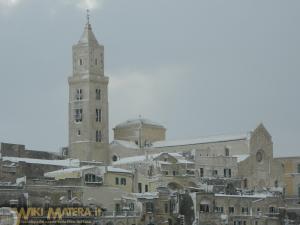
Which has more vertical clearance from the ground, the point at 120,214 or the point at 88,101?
the point at 88,101

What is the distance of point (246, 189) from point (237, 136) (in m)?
9.11

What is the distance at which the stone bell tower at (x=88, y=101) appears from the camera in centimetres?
11800

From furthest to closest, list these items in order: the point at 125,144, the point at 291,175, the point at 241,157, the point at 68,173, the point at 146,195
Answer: the point at 291,175, the point at 125,144, the point at 241,157, the point at 146,195, the point at 68,173

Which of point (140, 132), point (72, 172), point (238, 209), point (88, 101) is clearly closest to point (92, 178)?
point (72, 172)

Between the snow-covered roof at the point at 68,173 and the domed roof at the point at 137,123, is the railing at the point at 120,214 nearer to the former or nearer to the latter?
the snow-covered roof at the point at 68,173

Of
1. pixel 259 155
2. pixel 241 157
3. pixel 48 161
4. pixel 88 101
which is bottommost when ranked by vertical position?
pixel 48 161

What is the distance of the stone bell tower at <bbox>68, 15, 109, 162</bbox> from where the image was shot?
387ft

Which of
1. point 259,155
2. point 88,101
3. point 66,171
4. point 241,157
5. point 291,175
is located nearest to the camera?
point 66,171

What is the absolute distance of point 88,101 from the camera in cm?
11856

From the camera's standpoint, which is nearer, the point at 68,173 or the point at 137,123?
the point at 68,173

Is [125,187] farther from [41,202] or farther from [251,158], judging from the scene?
[251,158]

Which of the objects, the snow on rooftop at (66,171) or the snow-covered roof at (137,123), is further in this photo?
the snow-covered roof at (137,123)

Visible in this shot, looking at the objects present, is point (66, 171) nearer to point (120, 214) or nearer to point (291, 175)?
point (120, 214)

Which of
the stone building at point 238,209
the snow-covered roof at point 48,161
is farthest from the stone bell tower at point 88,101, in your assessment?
the stone building at point 238,209
